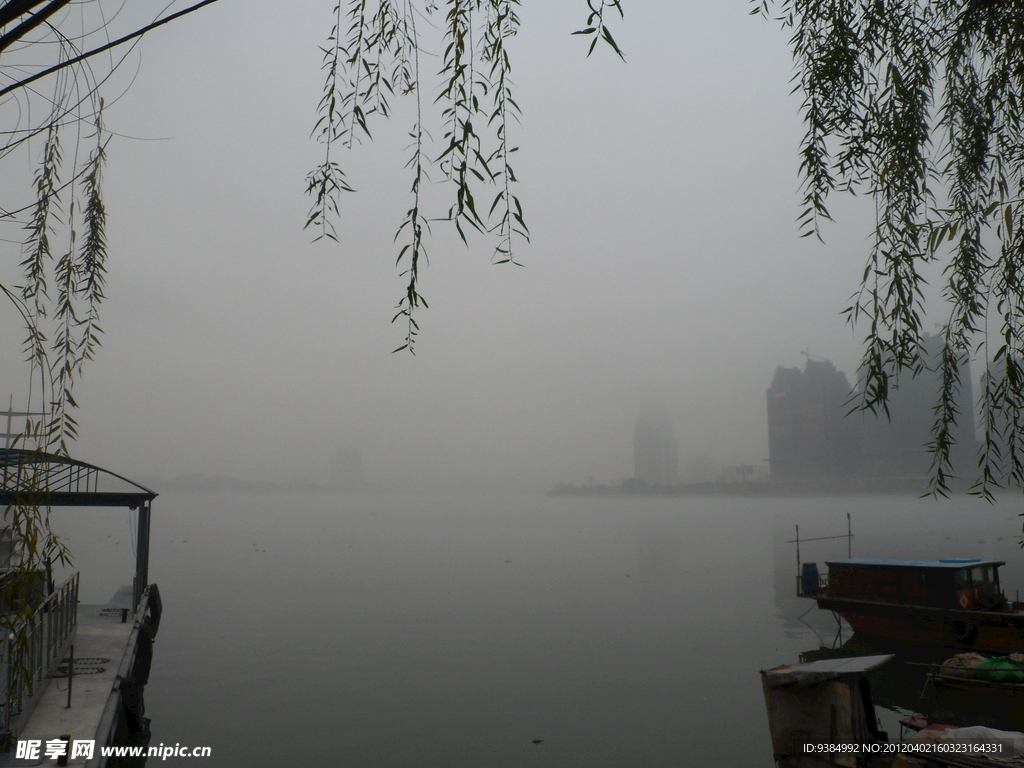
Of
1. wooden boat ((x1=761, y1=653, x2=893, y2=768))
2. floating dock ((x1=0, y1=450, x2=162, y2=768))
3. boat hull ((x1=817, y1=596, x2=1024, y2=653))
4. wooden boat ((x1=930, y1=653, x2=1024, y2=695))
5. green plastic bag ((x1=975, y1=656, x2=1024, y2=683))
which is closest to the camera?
floating dock ((x1=0, y1=450, x2=162, y2=768))

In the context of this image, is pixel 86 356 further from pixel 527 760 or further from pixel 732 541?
pixel 732 541

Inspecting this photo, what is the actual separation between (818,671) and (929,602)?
16275 mm

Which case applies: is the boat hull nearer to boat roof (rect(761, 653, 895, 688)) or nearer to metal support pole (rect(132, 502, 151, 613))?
boat roof (rect(761, 653, 895, 688))

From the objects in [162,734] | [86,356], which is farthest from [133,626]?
[86,356]

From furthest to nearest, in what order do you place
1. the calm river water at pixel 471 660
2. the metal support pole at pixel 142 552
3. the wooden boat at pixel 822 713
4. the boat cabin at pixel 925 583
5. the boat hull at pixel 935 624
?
the boat cabin at pixel 925 583 → the metal support pole at pixel 142 552 → the boat hull at pixel 935 624 → the calm river water at pixel 471 660 → the wooden boat at pixel 822 713

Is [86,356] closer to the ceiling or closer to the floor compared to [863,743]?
closer to the ceiling

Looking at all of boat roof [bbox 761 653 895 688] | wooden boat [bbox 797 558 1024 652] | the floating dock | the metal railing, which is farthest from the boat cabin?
the metal railing

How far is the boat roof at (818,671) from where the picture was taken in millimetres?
8453

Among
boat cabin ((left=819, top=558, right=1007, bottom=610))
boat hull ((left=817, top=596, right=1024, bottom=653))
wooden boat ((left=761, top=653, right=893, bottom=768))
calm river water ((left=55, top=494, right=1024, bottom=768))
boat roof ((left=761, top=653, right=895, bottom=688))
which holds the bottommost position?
calm river water ((left=55, top=494, right=1024, bottom=768))

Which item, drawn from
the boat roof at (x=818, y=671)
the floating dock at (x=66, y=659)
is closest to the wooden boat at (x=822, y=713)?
the boat roof at (x=818, y=671)

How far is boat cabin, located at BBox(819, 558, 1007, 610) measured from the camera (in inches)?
821

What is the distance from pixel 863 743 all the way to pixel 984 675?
23.7ft

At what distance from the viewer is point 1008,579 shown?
44.2 meters

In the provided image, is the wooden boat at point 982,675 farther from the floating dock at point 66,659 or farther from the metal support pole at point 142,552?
the metal support pole at point 142,552
